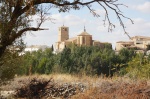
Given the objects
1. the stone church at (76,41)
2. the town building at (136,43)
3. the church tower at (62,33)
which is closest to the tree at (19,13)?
the stone church at (76,41)

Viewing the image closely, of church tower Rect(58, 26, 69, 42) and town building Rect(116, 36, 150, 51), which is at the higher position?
church tower Rect(58, 26, 69, 42)

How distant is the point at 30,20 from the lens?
272 inches

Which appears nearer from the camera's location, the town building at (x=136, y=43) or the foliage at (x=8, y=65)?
the foliage at (x=8, y=65)

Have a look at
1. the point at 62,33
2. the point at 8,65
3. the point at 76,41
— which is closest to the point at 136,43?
the point at 76,41

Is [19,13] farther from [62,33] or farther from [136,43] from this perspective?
[62,33]

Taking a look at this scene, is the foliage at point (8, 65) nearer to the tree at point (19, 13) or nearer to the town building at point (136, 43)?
the tree at point (19, 13)

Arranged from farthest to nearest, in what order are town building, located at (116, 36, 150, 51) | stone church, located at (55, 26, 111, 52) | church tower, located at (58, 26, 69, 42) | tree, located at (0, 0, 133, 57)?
church tower, located at (58, 26, 69, 42) → stone church, located at (55, 26, 111, 52) → town building, located at (116, 36, 150, 51) → tree, located at (0, 0, 133, 57)

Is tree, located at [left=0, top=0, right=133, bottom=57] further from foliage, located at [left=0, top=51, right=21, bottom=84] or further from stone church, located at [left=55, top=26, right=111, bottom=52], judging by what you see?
stone church, located at [left=55, top=26, right=111, bottom=52]

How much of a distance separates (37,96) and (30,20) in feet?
14.5

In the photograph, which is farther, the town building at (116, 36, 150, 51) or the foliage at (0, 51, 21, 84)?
the town building at (116, 36, 150, 51)

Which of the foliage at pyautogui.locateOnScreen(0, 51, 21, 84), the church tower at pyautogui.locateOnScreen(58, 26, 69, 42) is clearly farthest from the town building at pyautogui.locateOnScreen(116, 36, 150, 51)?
the foliage at pyautogui.locateOnScreen(0, 51, 21, 84)

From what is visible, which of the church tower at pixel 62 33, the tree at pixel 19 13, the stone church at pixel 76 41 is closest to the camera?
the tree at pixel 19 13

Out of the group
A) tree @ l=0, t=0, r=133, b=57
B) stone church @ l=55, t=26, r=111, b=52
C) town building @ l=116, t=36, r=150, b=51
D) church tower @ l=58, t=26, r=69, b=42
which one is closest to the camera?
tree @ l=0, t=0, r=133, b=57

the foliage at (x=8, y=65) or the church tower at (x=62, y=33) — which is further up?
the church tower at (x=62, y=33)
